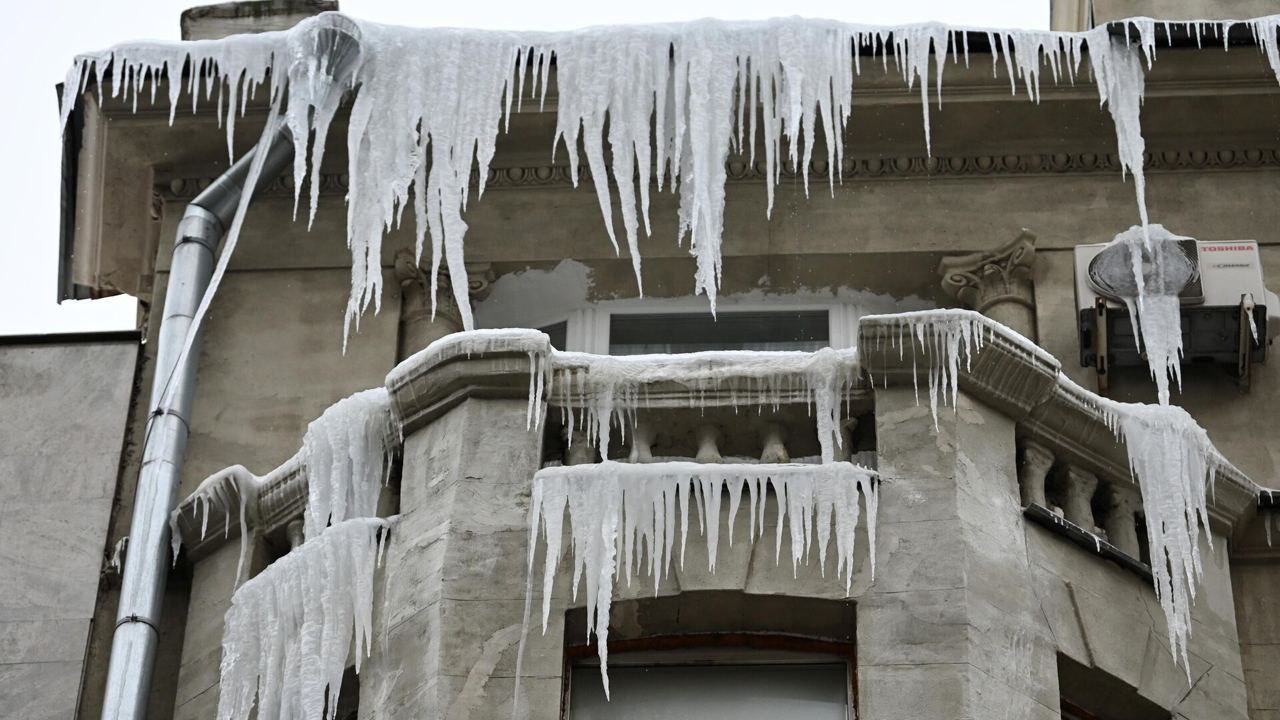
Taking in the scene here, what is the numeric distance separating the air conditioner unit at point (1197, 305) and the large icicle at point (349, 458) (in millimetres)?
4678

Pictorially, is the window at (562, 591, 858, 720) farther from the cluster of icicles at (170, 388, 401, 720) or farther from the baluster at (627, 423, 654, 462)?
the cluster of icicles at (170, 388, 401, 720)

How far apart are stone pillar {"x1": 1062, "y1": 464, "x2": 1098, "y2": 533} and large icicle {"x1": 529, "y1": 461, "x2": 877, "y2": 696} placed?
1.35 meters

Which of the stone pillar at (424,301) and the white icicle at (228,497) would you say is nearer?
the white icicle at (228,497)

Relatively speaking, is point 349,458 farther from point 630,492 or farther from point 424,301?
point 424,301

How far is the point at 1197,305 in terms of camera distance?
1606cm

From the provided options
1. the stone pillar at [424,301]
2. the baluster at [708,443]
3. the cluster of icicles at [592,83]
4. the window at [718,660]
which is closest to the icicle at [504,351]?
the baluster at [708,443]

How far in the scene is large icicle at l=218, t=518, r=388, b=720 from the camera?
43.4ft

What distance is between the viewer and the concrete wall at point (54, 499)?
583 inches

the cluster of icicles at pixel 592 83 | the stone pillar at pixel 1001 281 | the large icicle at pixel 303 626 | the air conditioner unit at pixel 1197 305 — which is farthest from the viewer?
the cluster of icicles at pixel 592 83

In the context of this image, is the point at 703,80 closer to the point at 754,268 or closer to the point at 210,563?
the point at 754,268

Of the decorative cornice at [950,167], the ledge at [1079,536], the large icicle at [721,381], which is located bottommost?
the ledge at [1079,536]

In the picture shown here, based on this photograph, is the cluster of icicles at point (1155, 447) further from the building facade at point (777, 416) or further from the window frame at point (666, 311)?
the window frame at point (666, 311)

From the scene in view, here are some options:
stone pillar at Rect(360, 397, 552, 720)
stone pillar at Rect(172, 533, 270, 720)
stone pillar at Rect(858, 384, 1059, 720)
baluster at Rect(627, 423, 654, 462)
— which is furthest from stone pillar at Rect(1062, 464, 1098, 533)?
stone pillar at Rect(172, 533, 270, 720)

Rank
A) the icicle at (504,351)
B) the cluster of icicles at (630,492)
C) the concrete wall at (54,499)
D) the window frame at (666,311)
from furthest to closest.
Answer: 1. the window frame at (666,311)
2. the concrete wall at (54,499)
3. the icicle at (504,351)
4. the cluster of icicles at (630,492)
